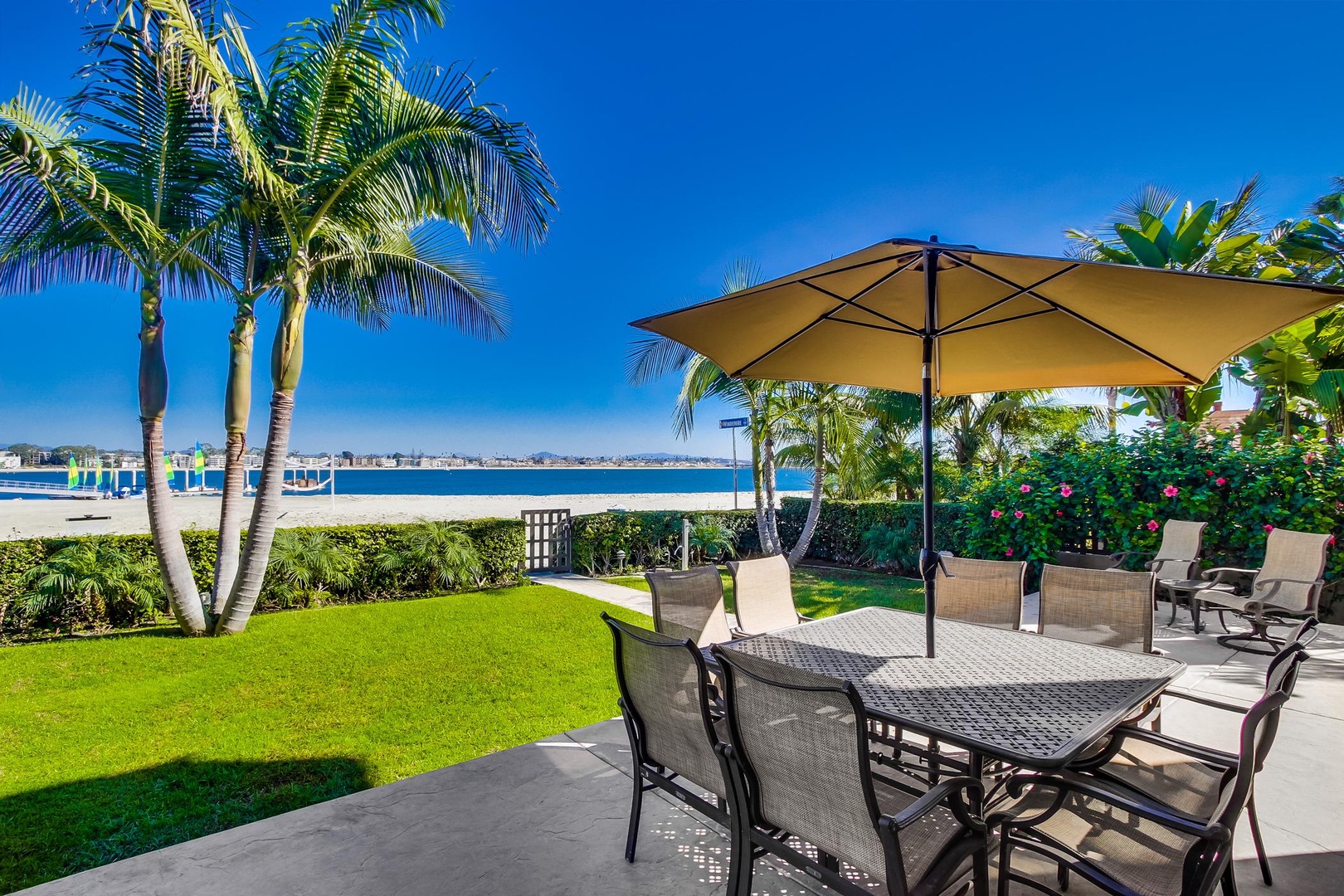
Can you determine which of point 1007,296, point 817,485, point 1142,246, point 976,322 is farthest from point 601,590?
point 1142,246

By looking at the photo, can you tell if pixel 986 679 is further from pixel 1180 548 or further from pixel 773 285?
pixel 1180 548

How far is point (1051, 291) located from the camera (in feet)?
8.71

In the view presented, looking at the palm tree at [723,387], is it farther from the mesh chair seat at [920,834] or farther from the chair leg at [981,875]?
the chair leg at [981,875]

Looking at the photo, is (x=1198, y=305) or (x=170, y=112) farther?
(x=170, y=112)

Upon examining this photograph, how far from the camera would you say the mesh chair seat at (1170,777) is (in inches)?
72.9

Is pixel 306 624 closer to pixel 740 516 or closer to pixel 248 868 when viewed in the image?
pixel 248 868

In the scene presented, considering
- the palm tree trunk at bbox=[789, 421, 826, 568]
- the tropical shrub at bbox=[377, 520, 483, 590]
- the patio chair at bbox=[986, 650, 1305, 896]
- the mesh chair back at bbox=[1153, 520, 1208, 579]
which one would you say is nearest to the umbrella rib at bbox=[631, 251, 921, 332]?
the patio chair at bbox=[986, 650, 1305, 896]

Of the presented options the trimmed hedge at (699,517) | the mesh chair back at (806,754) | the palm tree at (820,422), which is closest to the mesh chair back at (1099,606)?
the mesh chair back at (806,754)

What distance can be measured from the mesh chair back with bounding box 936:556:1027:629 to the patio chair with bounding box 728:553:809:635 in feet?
2.98

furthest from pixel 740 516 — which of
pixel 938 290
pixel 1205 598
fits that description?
pixel 938 290

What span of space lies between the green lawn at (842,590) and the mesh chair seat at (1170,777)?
4.08 metres

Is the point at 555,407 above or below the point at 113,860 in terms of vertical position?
above

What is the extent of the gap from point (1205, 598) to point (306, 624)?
8.70 m

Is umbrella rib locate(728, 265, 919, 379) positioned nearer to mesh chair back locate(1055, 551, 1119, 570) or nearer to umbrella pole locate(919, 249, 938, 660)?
umbrella pole locate(919, 249, 938, 660)
